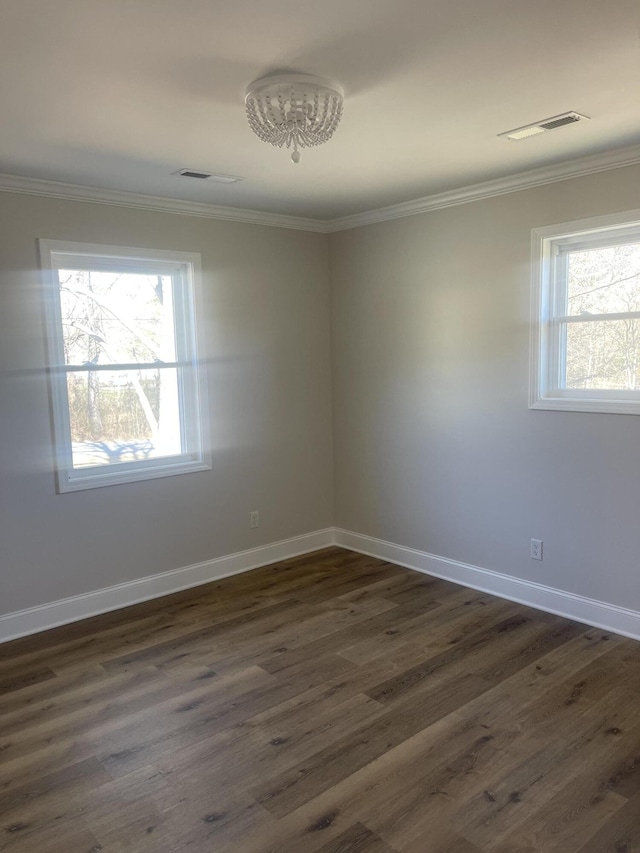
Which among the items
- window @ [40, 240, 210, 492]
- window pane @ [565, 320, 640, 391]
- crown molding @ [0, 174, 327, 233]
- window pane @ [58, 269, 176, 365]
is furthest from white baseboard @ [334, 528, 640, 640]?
crown molding @ [0, 174, 327, 233]

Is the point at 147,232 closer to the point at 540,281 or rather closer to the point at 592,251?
the point at 540,281

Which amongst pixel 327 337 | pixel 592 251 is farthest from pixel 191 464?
pixel 592 251

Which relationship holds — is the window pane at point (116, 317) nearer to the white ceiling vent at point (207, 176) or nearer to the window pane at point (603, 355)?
the white ceiling vent at point (207, 176)

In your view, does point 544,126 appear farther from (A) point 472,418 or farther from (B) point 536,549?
(B) point 536,549

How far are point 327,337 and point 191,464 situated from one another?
1.50m

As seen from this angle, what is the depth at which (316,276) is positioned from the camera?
4805mm

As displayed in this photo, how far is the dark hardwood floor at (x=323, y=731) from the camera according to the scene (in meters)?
2.07

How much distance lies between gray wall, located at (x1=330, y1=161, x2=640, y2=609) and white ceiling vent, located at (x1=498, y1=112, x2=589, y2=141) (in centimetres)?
64

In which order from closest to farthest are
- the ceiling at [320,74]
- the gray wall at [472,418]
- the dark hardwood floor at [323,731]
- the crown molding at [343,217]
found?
the ceiling at [320,74], the dark hardwood floor at [323,731], the crown molding at [343,217], the gray wall at [472,418]

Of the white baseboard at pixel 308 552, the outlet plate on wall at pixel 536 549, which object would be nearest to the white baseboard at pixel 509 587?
the white baseboard at pixel 308 552

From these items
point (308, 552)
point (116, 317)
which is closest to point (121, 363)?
point (116, 317)

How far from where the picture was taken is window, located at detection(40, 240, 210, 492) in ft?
11.9

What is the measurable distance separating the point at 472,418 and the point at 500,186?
1.39 meters

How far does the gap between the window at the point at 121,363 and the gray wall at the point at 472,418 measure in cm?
127
